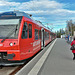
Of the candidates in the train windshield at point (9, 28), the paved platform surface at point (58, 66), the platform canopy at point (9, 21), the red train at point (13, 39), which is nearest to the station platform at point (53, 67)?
the paved platform surface at point (58, 66)

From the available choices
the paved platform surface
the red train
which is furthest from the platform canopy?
the paved platform surface

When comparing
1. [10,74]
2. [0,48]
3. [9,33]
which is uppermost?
[9,33]

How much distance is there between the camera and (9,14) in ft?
24.4

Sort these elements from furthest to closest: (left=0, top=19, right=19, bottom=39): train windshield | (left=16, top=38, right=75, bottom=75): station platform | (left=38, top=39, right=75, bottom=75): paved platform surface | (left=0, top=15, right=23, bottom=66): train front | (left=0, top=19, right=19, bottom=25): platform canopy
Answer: (left=0, top=19, right=19, bottom=25): platform canopy
(left=0, top=19, right=19, bottom=39): train windshield
(left=0, top=15, right=23, bottom=66): train front
(left=38, top=39, right=75, bottom=75): paved platform surface
(left=16, top=38, right=75, bottom=75): station platform

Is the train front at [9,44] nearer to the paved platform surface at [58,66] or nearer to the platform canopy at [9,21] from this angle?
the platform canopy at [9,21]

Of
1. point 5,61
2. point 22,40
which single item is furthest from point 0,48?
point 22,40

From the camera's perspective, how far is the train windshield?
261 inches

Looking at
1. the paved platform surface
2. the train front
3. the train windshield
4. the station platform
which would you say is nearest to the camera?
the station platform

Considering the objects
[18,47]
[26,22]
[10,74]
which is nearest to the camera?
[10,74]

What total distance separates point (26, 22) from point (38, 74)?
309 cm

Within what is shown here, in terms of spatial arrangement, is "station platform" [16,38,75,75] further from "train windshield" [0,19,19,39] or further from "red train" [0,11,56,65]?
"train windshield" [0,19,19,39]

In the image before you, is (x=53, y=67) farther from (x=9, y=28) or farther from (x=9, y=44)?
(x=9, y=28)

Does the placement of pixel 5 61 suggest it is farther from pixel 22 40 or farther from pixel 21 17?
pixel 21 17

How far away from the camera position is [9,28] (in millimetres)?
6816
